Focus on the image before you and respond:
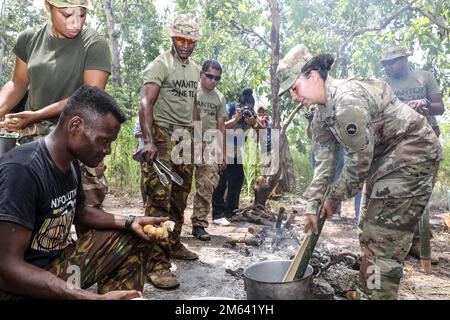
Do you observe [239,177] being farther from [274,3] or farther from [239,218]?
[274,3]

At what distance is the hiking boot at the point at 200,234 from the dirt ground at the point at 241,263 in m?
0.06

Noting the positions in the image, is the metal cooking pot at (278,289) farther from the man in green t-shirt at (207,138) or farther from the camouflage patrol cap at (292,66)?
the man in green t-shirt at (207,138)

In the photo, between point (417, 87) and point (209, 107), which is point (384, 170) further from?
point (209, 107)

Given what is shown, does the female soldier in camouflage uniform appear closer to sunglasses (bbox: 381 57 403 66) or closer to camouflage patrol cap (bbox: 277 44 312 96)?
camouflage patrol cap (bbox: 277 44 312 96)

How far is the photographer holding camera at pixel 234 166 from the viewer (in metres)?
5.96

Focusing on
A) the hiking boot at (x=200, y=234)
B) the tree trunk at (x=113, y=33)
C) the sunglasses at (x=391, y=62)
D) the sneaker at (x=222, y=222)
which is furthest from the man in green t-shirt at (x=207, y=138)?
the tree trunk at (x=113, y=33)

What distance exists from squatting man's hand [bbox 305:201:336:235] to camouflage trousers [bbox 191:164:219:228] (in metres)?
2.22

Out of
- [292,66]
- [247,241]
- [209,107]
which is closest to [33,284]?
[292,66]

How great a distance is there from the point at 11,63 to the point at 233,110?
2308 cm

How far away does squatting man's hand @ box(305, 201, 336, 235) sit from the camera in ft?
9.03

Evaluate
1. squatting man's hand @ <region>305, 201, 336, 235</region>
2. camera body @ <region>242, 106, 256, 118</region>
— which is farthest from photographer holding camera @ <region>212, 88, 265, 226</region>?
squatting man's hand @ <region>305, 201, 336, 235</region>

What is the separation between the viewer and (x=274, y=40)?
6.45 m

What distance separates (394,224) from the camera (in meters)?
2.63
